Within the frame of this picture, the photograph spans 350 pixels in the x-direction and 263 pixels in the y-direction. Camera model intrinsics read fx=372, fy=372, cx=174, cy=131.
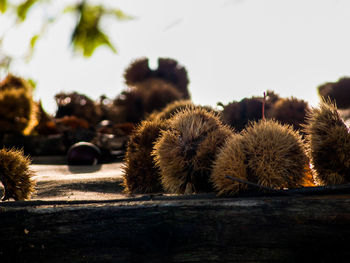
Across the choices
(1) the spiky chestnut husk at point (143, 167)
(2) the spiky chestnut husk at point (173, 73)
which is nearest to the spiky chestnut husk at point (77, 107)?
(2) the spiky chestnut husk at point (173, 73)

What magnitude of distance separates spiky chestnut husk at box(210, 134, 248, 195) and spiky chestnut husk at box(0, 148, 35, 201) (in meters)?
0.79

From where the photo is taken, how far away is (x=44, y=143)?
14.5 ft

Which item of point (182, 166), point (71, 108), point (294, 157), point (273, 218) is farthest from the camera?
point (71, 108)

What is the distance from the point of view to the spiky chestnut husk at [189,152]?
146cm

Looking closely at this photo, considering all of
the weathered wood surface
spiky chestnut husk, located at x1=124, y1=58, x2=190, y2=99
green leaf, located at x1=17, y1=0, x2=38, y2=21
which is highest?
spiky chestnut husk, located at x1=124, y1=58, x2=190, y2=99

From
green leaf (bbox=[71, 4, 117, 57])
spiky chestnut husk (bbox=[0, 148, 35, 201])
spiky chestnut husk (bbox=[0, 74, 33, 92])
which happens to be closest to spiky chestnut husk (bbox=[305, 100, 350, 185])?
green leaf (bbox=[71, 4, 117, 57])

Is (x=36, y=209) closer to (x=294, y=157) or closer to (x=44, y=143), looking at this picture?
(x=294, y=157)

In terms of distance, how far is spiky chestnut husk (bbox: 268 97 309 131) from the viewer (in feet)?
8.20

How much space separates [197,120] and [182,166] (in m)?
0.20

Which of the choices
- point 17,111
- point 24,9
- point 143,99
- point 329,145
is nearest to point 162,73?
point 143,99

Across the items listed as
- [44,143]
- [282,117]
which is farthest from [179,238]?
[44,143]

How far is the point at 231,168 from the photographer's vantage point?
1.28 meters

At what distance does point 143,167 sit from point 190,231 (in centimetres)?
62

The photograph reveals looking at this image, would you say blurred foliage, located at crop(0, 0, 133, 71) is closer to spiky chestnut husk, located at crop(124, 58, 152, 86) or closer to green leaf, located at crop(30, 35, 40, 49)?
green leaf, located at crop(30, 35, 40, 49)
